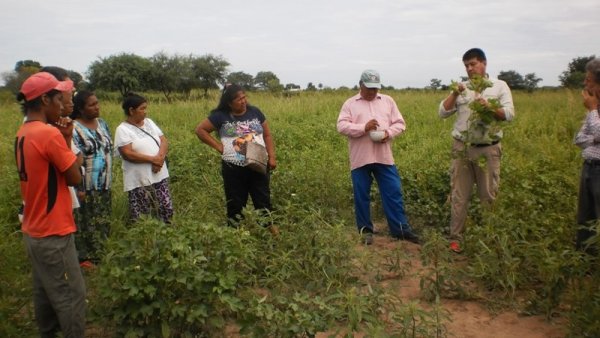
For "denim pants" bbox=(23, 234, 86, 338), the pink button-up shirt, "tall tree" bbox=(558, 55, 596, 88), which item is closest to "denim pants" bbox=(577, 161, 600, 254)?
the pink button-up shirt

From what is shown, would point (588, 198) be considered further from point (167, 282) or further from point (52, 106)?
point (52, 106)

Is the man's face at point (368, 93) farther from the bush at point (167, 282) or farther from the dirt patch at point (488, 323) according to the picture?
the bush at point (167, 282)

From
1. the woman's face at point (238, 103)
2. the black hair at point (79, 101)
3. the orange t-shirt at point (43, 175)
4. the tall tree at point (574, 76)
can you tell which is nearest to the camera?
the orange t-shirt at point (43, 175)

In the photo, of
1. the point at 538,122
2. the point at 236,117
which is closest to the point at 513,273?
the point at 236,117

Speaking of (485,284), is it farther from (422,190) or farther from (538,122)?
(538,122)

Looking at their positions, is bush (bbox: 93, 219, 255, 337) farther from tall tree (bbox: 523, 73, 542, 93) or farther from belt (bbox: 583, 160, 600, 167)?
tall tree (bbox: 523, 73, 542, 93)

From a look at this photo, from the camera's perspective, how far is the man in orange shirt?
239cm

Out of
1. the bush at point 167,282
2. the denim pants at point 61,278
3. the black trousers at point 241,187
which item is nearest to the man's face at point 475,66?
the black trousers at point 241,187

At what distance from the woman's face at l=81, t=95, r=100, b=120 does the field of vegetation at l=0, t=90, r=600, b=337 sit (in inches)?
34.6

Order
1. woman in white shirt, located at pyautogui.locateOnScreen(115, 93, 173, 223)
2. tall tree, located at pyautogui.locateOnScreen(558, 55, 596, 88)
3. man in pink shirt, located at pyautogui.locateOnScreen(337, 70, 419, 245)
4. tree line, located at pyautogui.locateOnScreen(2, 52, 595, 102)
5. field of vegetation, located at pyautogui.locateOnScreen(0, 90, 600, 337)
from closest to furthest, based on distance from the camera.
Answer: field of vegetation, located at pyautogui.locateOnScreen(0, 90, 600, 337) → woman in white shirt, located at pyautogui.locateOnScreen(115, 93, 173, 223) → man in pink shirt, located at pyautogui.locateOnScreen(337, 70, 419, 245) → tall tree, located at pyautogui.locateOnScreen(558, 55, 596, 88) → tree line, located at pyautogui.locateOnScreen(2, 52, 595, 102)

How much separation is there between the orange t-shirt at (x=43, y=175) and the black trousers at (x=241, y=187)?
74.3 inches

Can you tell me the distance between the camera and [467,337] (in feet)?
9.41

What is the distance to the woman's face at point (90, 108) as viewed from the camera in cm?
383

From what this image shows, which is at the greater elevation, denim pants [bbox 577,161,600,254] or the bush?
denim pants [bbox 577,161,600,254]
